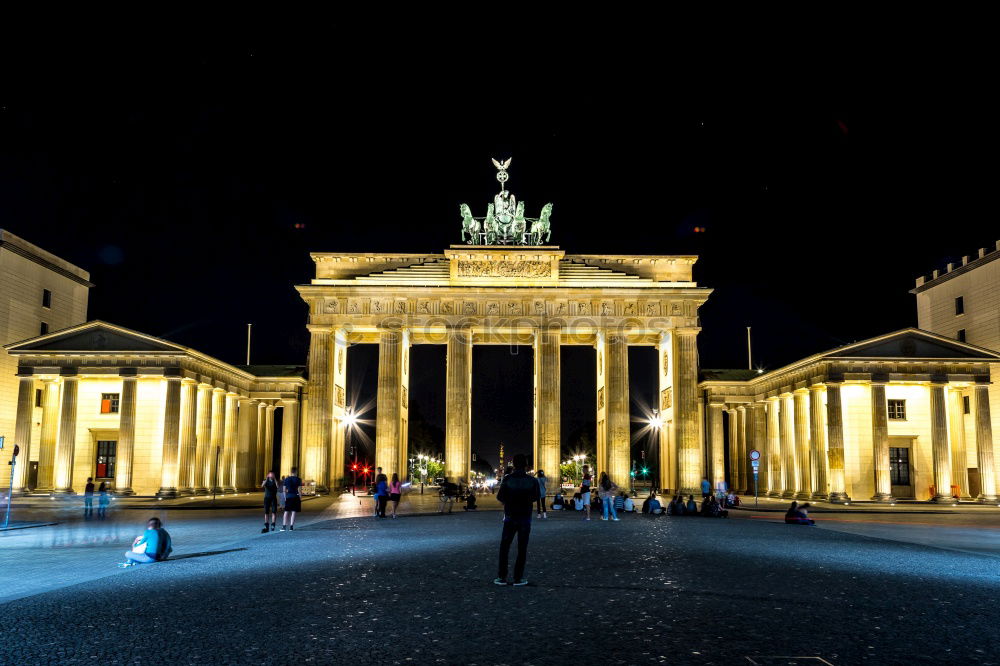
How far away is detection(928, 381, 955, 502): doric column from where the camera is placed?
164 feet

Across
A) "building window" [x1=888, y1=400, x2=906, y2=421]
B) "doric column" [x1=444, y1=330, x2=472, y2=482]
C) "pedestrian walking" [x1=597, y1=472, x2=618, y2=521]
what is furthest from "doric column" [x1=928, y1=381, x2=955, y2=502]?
"doric column" [x1=444, y1=330, x2=472, y2=482]

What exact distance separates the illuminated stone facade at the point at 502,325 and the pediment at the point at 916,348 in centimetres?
1358

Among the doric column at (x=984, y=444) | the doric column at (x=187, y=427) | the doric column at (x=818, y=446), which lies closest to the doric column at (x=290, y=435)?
the doric column at (x=187, y=427)

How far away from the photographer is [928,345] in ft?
165

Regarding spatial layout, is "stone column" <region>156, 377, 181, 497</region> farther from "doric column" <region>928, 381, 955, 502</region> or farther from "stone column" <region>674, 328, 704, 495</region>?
"doric column" <region>928, 381, 955, 502</region>

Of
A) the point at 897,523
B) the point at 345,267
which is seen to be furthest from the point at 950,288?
the point at 345,267

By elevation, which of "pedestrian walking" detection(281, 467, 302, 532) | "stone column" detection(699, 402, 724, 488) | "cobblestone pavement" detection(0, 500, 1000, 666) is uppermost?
"stone column" detection(699, 402, 724, 488)

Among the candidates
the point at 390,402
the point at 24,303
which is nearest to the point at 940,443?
the point at 390,402

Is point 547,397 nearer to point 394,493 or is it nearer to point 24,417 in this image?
point 394,493

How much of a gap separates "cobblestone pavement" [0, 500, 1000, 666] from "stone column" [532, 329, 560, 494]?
133ft

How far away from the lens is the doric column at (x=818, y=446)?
51.2m

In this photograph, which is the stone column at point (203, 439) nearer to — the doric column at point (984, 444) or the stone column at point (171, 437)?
the stone column at point (171, 437)

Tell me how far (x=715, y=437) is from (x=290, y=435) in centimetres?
3381

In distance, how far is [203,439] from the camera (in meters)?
55.7
